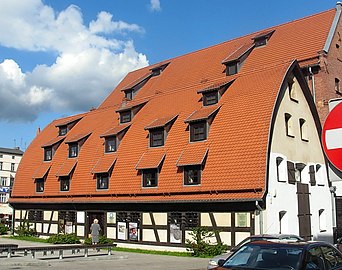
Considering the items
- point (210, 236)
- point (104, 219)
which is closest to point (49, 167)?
point (104, 219)

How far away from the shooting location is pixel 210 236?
2350cm

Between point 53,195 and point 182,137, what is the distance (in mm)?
12120

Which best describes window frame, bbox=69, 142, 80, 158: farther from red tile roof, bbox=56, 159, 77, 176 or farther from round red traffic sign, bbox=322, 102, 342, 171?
round red traffic sign, bbox=322, 102, 342, 171

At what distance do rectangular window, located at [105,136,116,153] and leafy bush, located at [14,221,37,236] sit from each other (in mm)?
9758

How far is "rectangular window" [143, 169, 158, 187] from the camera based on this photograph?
88.7 ft

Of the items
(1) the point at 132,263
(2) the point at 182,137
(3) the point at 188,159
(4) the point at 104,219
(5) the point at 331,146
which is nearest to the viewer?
(5) the point at 331,146

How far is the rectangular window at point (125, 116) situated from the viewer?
1287 inches

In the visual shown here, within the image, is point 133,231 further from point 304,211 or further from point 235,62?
point 235,62

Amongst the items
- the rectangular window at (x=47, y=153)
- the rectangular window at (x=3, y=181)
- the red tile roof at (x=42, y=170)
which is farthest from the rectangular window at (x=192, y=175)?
the rectangular window at (x=3, y=181)

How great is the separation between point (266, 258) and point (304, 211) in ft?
64.0

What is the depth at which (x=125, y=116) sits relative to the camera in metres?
32.9

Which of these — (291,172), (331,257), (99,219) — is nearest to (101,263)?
(99,219)

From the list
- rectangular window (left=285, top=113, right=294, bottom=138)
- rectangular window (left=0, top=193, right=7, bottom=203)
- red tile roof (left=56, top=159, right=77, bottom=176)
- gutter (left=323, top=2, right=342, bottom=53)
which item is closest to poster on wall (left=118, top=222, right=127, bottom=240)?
red tile roof (left=56, top=159, right=77, bottom=176)

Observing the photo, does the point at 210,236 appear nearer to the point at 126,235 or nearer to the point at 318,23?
the point at 126,235
